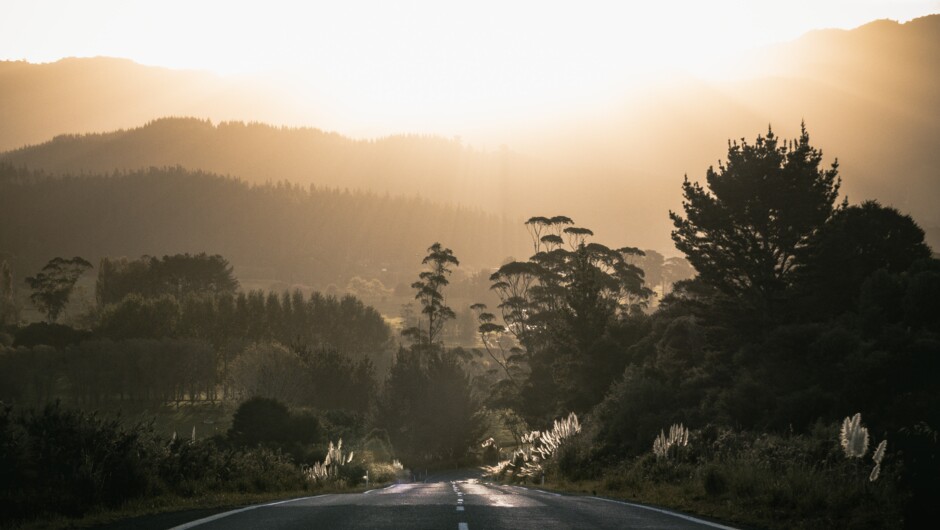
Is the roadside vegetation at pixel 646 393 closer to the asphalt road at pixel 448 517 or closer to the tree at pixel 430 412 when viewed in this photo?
the tree at pixel 430 412

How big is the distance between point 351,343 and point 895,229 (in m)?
127

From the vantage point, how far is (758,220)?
52.1m

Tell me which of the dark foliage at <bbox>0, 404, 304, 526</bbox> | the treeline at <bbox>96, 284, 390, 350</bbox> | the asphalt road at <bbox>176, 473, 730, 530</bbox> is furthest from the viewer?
the treeline at <bbox>96, 284, 390, 350</bbox>

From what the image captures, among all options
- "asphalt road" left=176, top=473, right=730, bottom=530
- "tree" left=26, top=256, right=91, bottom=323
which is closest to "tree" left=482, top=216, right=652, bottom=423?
"asphalt road" left=176, top=473, right=730, bottom=530

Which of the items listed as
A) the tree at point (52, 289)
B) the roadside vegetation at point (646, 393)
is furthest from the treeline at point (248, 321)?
the tree at point (52, 289)

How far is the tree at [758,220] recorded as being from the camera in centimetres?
5137

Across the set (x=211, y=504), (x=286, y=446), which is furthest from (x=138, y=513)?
(x=286, y=446)

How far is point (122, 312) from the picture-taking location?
146 metres

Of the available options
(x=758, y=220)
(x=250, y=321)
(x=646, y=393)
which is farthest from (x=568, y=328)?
(x=250, y=321)

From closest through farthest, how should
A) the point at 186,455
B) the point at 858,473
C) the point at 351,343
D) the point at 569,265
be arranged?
the point at 858,473, the point at 186,455, the point at 569,265, the point at 351,343

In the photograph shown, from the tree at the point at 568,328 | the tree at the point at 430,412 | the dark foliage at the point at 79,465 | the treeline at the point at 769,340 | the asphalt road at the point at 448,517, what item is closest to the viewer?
the asphalt road at the point at 448,517

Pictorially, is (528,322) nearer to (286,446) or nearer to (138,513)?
(286,446)

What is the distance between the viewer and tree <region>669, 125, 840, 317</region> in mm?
51366

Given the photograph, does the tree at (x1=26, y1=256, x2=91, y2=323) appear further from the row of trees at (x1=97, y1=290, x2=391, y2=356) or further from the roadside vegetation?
the roadside vegetation
